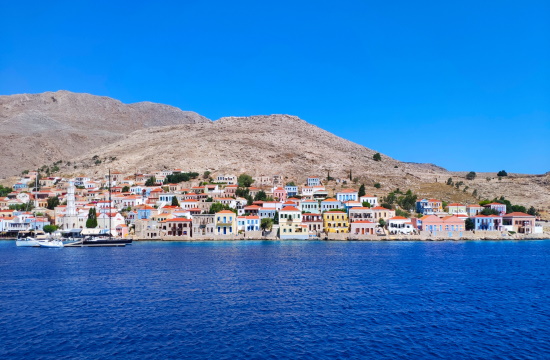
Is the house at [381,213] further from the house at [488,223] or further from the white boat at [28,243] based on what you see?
the white boat at [28,243]

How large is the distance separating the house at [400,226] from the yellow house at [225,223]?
887 inches

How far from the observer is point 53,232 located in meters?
79.4

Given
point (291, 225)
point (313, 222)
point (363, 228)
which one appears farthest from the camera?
point (313, 222)

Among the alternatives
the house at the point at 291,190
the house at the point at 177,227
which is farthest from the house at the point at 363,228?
the house at the point at 291,190

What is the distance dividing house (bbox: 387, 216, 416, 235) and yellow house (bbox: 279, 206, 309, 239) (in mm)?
12388

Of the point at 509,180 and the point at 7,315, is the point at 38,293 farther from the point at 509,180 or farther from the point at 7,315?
the point at 509,180

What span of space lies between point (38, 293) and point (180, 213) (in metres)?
48.3

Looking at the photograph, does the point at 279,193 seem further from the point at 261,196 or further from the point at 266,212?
the point at 266,212

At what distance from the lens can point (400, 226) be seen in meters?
75.5

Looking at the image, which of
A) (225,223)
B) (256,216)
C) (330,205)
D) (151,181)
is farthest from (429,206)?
(151,181)

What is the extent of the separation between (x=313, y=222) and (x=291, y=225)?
455cm

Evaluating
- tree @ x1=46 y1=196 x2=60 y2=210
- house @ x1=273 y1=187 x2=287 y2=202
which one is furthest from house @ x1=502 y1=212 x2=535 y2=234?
tree @ x1=46 y1=196 x2=60 y2=210

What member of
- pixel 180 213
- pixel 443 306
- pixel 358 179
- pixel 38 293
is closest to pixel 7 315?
pixel 38 293

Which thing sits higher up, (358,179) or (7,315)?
(358,179)
